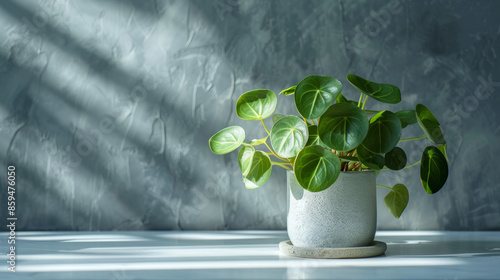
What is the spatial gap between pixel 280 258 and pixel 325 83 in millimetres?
392

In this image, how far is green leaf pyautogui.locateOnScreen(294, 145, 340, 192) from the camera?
1004 millimetres

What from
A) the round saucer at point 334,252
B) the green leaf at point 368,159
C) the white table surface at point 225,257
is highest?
the green leaf at point 368,159

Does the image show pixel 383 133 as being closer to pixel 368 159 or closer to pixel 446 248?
pixel 368 159

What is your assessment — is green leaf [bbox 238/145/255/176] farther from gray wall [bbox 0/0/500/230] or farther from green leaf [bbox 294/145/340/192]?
gray wall [bbox 0/0/500/230]

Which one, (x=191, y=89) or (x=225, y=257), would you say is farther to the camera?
(x=191, y=89)

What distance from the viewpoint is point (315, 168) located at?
1017 millimetres

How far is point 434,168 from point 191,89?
2.56 feet

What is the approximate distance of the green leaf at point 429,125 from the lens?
41.5 inches

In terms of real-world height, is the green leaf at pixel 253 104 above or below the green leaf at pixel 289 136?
above

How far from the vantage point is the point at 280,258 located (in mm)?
1113

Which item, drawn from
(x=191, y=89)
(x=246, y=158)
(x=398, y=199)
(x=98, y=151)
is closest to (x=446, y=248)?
(x=398, y=199)

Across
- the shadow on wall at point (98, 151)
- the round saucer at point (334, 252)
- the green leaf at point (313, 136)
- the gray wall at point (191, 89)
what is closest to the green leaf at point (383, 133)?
the green leaf at point (313, 136)

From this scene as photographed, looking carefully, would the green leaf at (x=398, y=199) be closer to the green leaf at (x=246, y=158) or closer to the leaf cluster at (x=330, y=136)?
the leaf cluster at (x=330, y=136)

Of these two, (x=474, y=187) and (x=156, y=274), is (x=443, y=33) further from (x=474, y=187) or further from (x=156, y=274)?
(x=156, y=274)
